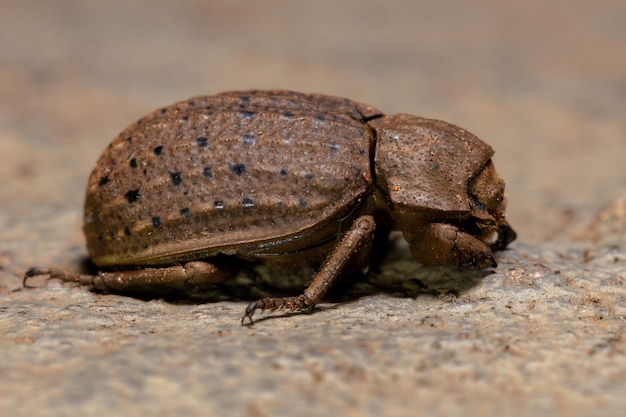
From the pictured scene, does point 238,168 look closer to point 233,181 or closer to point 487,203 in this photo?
point 233,181

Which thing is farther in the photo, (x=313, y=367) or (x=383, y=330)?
(x=383, y=330)

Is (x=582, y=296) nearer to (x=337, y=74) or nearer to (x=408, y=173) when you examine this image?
(x=408, y=173)

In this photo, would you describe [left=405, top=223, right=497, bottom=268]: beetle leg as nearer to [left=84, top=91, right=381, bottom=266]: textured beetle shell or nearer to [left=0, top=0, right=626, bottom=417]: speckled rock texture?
[left=0, top=0, right=626, bottom=417]: speckled rock texture

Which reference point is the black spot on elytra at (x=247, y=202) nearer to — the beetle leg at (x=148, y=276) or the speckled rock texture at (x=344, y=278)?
the beetle leg at (x=148, y=276)

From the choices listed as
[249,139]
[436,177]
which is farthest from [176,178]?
[436,177]

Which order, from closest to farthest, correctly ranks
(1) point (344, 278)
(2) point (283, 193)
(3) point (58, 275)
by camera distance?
→ (2) point (283, 193), (3) point (58, 275), (1) point (344, 278)

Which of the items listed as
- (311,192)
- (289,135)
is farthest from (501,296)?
(289,135)

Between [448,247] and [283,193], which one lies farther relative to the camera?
[448,247]

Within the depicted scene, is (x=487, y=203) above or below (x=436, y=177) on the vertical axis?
below
